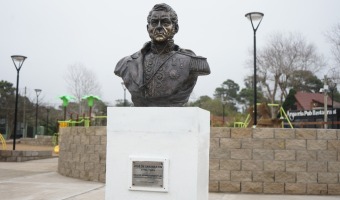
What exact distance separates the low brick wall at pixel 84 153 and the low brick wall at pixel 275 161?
266 centimetres

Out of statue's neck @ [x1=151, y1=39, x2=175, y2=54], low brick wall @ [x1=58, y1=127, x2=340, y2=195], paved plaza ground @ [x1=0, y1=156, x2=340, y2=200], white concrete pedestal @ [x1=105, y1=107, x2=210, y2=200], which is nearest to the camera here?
white concrete pedestal @ [x1=105, y1=107, x2=210, y2=200]

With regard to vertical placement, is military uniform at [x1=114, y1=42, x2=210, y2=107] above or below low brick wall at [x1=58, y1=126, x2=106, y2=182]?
above

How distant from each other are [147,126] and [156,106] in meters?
0.33

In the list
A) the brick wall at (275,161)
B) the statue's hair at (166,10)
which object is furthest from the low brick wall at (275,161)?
the statue's hair at (166,10)

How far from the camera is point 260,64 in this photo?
108 feet

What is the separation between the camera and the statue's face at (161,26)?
395 cm

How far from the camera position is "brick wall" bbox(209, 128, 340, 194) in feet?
24.5

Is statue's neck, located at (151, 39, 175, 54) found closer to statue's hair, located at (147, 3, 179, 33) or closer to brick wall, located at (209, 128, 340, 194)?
statue's hair, located at (147, 3, 179, 33)

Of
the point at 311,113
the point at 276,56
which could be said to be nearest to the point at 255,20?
the point at 311,113

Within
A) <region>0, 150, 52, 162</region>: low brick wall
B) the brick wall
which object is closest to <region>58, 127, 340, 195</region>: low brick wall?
the brick wall

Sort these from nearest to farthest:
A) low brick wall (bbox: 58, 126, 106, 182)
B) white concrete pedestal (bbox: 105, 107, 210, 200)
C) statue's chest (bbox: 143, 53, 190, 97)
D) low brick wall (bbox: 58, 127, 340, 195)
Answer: white concrete pedestal (bbox: 105, 107, 210, 200) → statue's chest (bbox: 143, 53, 190, 97) → low brick wall (bbox: 58, 127, 340, 195) → low brick wall (bbox: 58, 126, 106, 182)

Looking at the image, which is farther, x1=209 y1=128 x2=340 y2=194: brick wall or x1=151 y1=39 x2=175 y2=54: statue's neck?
x1=209 y1=128 x2=340 y2=194: brick wall

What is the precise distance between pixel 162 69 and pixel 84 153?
5789 millimetres

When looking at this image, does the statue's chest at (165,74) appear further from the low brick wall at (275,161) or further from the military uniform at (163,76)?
the low brick wall at (275,161)
